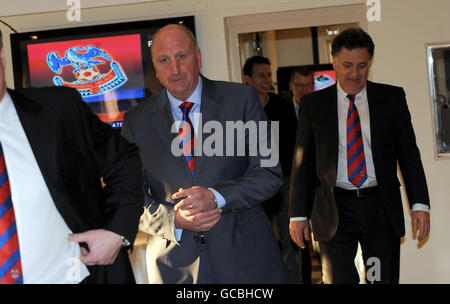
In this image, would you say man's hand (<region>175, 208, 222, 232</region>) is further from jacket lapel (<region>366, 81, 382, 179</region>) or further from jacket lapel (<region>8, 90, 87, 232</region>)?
jacket lapel (<region>366, 81, 382, 179</region>)

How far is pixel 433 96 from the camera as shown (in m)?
4.86

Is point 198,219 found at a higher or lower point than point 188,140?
lower

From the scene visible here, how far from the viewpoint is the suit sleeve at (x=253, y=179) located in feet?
7.61

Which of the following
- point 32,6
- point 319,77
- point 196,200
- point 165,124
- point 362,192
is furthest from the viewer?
point 319,77

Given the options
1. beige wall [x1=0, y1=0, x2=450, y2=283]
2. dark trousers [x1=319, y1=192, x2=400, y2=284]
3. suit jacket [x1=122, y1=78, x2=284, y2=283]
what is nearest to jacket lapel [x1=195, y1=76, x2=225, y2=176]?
suit jacket [x1=122, y1=78, x2=284, y2=283]

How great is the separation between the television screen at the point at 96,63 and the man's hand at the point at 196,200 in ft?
8.95

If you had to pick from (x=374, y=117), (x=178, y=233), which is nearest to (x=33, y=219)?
(x=178, y=233)

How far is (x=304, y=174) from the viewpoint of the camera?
3.47 metres

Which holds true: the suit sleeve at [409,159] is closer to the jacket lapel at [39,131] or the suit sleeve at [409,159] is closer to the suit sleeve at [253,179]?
the suit sleeve at [253,179]

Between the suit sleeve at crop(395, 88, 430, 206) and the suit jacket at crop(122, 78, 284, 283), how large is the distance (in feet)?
3.72

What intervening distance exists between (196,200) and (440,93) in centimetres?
325

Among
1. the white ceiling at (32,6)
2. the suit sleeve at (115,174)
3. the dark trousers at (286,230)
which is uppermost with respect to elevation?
A: the white ceiling at (32,6)

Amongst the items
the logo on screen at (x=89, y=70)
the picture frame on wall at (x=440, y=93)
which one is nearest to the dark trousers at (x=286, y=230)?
the picture frame on wall at (x=440, y=93)

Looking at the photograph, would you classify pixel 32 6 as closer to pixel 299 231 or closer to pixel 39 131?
pixel 299 231
